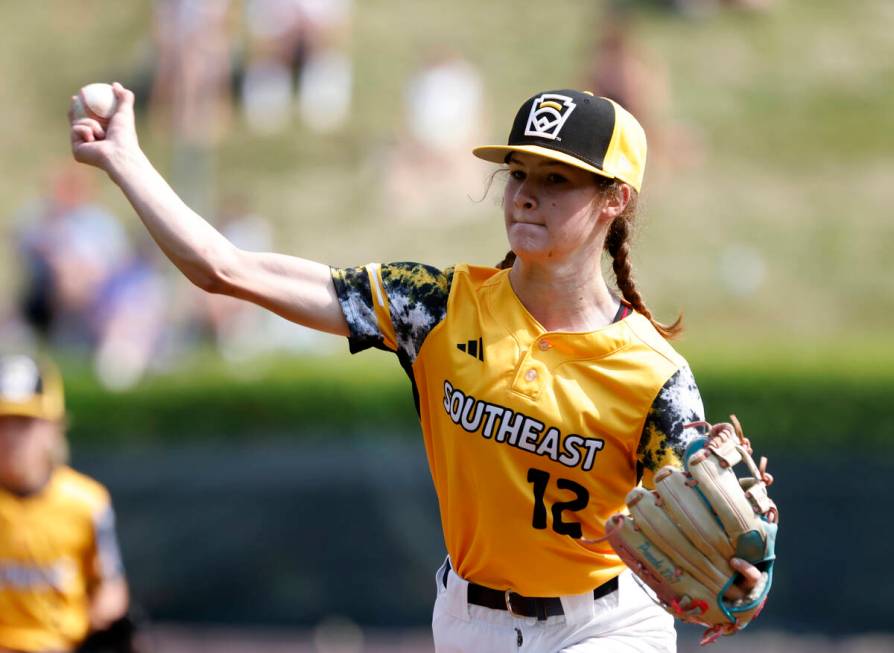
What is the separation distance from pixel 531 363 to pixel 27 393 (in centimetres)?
352

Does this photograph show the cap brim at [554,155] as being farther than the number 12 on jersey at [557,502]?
No

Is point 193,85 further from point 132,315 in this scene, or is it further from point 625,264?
point 625,264

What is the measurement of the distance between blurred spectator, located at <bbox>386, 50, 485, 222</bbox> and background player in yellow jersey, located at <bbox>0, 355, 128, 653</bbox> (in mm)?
9384

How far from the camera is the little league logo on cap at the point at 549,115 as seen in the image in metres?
3.89

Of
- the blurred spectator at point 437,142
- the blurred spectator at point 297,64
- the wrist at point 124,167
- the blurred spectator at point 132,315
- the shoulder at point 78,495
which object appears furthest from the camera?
the blurred spectator at point 297,64

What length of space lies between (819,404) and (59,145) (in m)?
10.4

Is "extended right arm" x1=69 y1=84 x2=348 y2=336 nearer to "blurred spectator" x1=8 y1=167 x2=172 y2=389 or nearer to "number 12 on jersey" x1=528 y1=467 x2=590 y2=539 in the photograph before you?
"number 12 on jersey" x1=528 y1=467 x2=590 y2=539

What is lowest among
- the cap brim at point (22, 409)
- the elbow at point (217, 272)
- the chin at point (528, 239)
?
the cap brim at point (22, 409)

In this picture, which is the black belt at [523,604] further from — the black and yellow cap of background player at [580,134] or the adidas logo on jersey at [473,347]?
the black and yellow cap of background player at [580,134]

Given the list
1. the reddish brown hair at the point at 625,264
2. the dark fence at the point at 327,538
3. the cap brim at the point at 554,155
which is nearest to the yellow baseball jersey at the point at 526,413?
the reddish brown hair at the point at 625,264

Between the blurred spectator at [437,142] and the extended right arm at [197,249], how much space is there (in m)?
12.0

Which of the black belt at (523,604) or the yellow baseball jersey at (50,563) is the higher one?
the black belt at (523,604)

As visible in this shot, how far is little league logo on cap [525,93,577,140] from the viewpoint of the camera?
153 inches

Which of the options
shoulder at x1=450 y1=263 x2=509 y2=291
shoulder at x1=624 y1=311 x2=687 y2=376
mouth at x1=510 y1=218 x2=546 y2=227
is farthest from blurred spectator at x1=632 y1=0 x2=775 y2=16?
mouth at x1=510 y1=218 x2=546 y2=227
